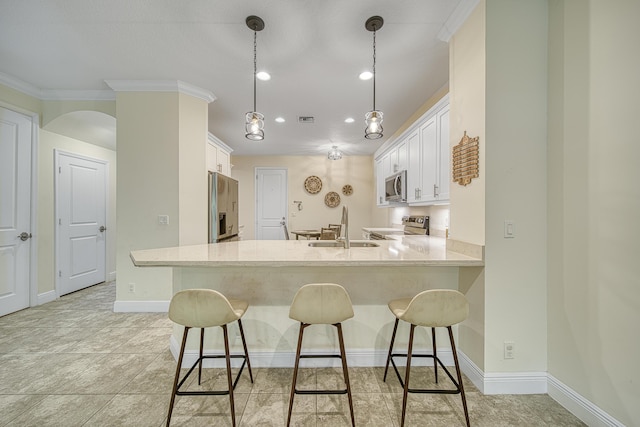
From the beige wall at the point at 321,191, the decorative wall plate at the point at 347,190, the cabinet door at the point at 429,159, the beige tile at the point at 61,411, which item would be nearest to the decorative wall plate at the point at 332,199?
the beige wall at the point at 321,191

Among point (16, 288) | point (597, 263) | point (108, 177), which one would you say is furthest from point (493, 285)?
point (108, 177)

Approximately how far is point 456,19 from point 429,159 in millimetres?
1293

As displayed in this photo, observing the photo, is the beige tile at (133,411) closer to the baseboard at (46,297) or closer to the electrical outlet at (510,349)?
the electrical outlet at (510,349)

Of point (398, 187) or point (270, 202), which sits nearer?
point (398, 187)

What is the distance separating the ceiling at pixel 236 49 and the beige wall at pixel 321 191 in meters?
2.82

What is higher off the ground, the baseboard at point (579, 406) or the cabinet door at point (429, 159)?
the cabinet door at point (429, 159)

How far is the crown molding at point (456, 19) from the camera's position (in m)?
1.78

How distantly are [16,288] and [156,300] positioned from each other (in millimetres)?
1618

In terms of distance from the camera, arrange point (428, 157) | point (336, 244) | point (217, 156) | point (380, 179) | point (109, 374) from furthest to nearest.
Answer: point (380, 179)
point (217, 156)
point (428, 157)
point (336, 244)
point (109, 374)

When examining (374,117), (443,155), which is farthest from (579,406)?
(374,117)

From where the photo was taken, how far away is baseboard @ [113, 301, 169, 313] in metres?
3.04

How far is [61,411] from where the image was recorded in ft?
5.18

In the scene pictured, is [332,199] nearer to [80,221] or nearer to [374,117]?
[374,117]

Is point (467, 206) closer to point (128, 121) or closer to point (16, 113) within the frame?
point (128, 121)
